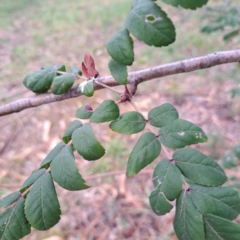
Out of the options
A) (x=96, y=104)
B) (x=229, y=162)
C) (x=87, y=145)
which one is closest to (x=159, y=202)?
(x=87, y=145)

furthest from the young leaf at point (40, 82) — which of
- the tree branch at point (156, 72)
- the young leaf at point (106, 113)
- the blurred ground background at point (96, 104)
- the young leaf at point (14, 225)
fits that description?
the blurred ground background at point (96, 104)

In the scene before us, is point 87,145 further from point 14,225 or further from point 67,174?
point 14,225

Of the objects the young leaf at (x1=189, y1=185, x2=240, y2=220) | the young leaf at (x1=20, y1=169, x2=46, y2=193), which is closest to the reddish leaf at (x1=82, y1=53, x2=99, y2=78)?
the young leaf at (x1=20, y1=169, x2=46, y2=193)

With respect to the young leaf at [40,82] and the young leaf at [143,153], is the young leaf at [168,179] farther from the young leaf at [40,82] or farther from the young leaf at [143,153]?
the young leaf at [40,82]

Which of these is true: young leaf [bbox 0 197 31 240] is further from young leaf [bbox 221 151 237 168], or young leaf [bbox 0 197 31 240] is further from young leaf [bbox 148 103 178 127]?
young leaf [bbox 221 151 237 168]

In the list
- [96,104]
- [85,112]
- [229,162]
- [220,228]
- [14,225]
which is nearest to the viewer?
[220,228]

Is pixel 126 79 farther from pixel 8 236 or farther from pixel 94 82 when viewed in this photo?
pixel 8 236
